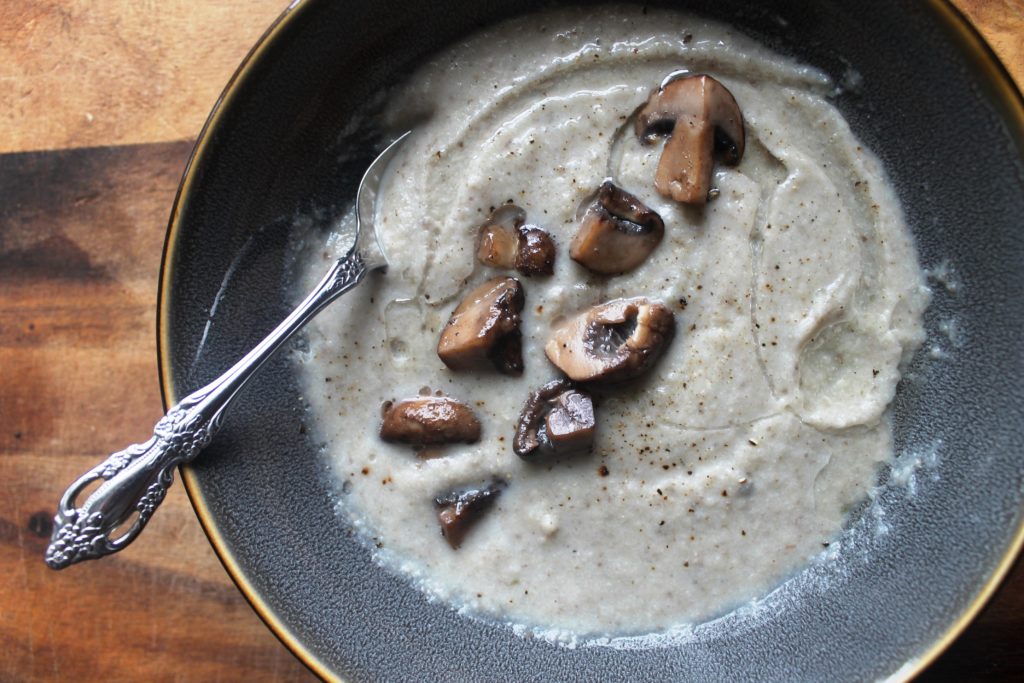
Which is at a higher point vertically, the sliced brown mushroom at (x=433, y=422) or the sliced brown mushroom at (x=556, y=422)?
the sliced brown mushroom at (x=556, y=422)

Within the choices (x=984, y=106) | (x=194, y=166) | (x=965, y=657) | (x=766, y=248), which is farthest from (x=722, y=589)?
(x=194, y=166)

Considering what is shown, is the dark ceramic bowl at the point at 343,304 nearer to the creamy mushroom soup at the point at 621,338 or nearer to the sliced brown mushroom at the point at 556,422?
the creamy mushroom soup at the point at 621,338

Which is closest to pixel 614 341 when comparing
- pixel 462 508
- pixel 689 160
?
pixel 689 160

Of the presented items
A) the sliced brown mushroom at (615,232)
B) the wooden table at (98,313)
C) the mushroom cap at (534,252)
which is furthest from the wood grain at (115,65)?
the sliced brown mushroom at (615,232)

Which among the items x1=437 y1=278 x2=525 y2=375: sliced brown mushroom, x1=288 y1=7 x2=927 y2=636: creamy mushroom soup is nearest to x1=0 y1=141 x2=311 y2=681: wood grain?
x1=288 y1=7 x2=927 y2=636: creamy mushroom soup

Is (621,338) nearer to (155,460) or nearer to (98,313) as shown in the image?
(155,460)

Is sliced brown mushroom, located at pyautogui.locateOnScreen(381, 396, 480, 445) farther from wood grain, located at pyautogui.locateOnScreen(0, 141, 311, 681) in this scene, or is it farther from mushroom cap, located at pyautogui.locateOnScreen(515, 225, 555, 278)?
wood grain, located at pyautogui.locateOnScreen(0, 141, 311, 681)
